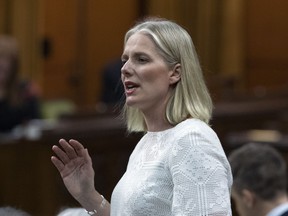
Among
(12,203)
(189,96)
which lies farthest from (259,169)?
(12,203)

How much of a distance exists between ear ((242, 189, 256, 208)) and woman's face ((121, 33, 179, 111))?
158cm

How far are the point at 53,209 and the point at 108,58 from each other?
3570 millimetres

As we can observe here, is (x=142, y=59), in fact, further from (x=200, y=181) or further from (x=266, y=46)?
(x=266, y=46)

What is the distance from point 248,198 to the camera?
451cm

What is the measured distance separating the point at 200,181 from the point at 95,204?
462 millimetres

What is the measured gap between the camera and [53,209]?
7836mm

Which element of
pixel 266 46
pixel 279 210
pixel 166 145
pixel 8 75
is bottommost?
pixel 266 46

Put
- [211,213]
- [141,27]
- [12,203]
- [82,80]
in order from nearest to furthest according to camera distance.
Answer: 1. [211,213]
2. [141,27]
3. [12,203]
4. [82,80]

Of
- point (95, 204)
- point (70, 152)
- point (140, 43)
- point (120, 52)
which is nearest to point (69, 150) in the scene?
point (70, 152)

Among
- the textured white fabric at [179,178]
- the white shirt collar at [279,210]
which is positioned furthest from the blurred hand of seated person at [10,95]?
the textured white fabric at [179,178]

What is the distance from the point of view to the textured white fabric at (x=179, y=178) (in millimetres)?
2832

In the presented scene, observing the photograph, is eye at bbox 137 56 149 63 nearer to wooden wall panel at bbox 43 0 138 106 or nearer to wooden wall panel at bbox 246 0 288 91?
wooden wall panel at bbox 43 0 138 106

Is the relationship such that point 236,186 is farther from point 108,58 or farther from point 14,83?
point 108,58

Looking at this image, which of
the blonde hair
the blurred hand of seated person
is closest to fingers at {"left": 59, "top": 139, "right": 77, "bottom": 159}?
the blonde hair
